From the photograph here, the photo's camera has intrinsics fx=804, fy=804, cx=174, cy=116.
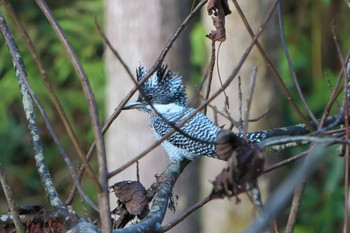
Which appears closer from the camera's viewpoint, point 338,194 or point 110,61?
point 110,61

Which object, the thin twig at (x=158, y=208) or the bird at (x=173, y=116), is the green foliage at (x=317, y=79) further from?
the thin twig at (x=158, y=208)

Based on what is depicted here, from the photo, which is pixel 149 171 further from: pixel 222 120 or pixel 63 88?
pixel 63 88

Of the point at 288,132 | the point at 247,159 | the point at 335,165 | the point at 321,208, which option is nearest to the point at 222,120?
the point at 335,165

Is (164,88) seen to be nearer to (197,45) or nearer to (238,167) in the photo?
(238,167)

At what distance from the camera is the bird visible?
2.85 m

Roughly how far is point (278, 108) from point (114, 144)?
124cm

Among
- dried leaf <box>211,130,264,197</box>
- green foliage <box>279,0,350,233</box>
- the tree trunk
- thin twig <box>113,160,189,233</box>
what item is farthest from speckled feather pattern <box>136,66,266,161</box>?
green foliage <box>279,0,350,233</box>

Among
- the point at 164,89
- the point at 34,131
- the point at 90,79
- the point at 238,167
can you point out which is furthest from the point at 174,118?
the point at 90,79

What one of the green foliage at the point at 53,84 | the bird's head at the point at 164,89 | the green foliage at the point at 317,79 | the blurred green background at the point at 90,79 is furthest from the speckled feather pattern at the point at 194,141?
the green foliage at the point at 53,84

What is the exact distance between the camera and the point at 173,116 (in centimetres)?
310

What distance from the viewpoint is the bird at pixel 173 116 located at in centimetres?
285

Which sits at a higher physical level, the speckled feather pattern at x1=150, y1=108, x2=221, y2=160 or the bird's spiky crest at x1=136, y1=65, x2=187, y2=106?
the bird's spiky crest at x1=136, y1=65, x2=187, y2=106

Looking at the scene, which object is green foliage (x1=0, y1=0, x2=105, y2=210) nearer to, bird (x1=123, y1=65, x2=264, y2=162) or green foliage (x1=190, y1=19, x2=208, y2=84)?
green foliage (x1=190, y1=19, x2=208, y2=84)

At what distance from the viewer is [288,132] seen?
2.26 meters
